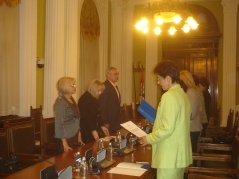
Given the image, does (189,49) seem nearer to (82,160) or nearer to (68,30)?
(68,30)

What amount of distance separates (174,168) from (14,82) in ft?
15.0

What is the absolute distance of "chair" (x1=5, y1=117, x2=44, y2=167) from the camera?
374 cm

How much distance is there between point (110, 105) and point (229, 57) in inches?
262

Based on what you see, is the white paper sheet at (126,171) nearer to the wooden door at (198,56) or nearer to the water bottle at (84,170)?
the water bottle at (84,170)

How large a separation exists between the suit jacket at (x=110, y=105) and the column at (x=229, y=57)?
6360 millimetres

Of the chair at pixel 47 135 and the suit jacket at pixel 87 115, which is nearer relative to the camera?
the suit jacket at pixel 87 115

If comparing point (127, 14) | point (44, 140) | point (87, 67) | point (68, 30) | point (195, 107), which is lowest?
point (44, 140)

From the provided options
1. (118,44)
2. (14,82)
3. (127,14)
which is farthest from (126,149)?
(127,14)

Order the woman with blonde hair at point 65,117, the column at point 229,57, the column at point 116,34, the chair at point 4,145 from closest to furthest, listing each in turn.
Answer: the chair at point 4,145
the woman with blonde hair at point 65,117
the column at point 229,57
the column at point 116,34

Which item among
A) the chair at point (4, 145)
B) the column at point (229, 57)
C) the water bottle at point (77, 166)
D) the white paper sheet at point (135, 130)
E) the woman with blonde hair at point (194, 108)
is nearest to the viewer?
the water bottle at point (77, 166)

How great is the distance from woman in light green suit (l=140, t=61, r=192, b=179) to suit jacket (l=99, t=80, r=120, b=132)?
2682 millimetres

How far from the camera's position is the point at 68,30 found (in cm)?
693

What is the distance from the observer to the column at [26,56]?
21.4ft

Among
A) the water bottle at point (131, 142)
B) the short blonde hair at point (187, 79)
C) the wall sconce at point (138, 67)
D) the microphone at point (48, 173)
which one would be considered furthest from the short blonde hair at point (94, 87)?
the wall sconce at point (138, 67)
